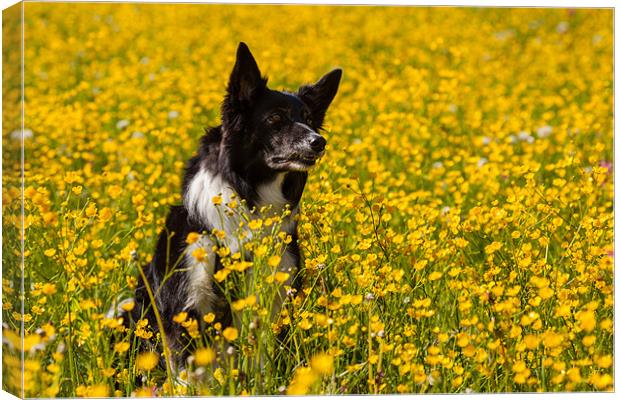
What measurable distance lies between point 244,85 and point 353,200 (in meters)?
0.69

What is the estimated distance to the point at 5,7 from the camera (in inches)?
155

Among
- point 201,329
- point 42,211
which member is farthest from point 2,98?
point 201,329

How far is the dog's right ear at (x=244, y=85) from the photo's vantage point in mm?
4055

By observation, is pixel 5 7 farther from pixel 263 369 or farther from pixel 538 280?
pixel 538 280

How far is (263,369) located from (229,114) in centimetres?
114

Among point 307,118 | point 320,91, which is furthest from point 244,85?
point 320,91

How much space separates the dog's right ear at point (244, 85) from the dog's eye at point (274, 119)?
104 millimetres

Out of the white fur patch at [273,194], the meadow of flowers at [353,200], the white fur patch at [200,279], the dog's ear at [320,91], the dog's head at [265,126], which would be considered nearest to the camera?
the meadow of flowers at [353,200]

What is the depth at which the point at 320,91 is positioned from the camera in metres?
4.46

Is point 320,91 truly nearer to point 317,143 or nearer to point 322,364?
point 317,143

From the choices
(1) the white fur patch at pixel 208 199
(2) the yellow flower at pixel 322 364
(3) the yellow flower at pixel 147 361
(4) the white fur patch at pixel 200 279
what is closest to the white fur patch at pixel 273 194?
(1) the white fur patch at pixel 208 199

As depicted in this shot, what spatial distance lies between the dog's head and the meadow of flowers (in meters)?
0.23

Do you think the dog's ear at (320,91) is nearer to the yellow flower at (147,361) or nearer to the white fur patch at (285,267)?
the white fur patch at (285,267)

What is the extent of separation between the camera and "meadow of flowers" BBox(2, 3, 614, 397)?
359cm
